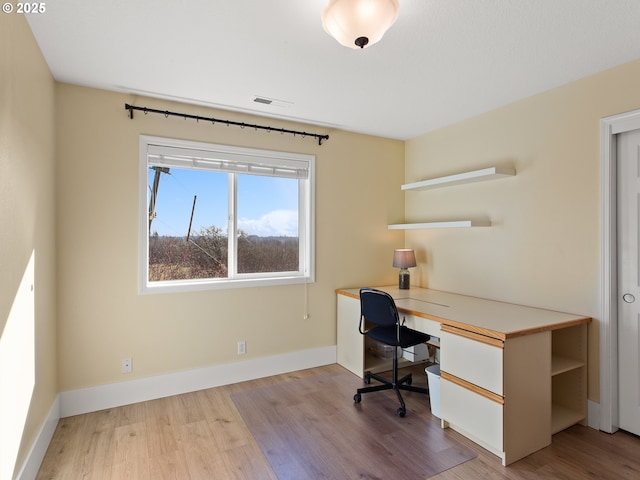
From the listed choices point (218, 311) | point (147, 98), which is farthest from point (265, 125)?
point (218, 311)

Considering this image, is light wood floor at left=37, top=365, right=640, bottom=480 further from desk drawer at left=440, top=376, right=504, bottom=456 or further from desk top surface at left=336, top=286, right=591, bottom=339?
desk top surface at left=336, top=286, right=591, bottom=339

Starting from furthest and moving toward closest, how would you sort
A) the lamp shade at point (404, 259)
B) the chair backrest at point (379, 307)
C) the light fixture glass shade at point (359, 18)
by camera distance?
the lamp shade at point (404, 259) → the chair backrest at point (379, 307) → the light fixture glass shade at point (359, 18)

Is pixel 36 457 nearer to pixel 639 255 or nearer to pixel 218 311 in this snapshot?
pixel 218 311

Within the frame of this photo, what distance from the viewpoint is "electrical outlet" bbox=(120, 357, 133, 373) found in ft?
9.04

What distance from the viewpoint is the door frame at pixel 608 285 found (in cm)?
233

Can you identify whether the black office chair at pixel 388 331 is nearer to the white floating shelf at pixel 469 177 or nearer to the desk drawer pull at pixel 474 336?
the desk drawer pull at pixel 474 336

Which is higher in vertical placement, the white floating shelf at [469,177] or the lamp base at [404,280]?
the white floating shelf at [469,177]

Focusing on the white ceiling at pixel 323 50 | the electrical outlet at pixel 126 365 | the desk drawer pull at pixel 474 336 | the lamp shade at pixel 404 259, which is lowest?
the electrical outlet at pixel 126 365

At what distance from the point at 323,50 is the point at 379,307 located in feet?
6.03

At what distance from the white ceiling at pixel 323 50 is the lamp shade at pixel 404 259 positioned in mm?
1453

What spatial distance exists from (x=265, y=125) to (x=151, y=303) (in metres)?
1.87

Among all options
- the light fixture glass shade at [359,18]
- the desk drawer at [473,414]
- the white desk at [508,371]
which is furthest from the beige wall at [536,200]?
the light fixture glass shade at [359,18]

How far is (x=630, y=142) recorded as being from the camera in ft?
7.52

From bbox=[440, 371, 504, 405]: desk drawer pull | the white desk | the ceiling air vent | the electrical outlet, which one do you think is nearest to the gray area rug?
the white desk
